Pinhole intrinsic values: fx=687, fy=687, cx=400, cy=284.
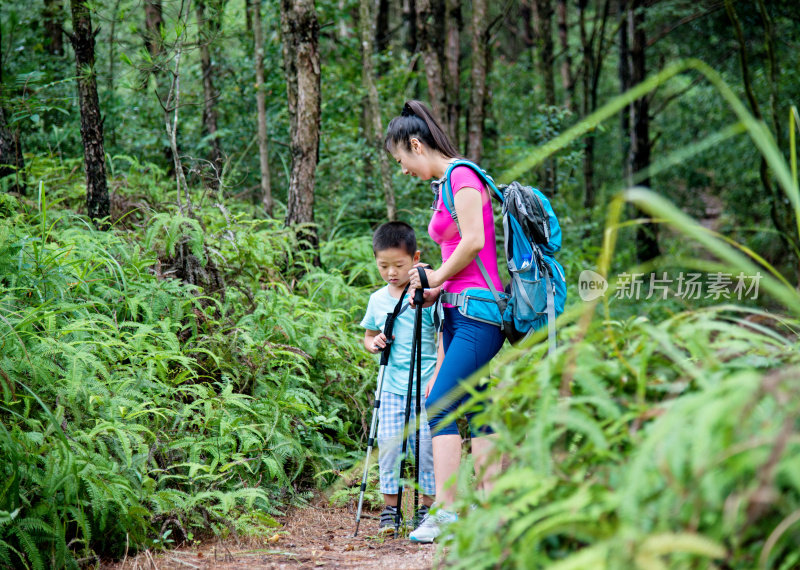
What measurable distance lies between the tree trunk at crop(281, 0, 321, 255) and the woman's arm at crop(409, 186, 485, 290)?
3921 millimetres

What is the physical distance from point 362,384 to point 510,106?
10431 millimetres

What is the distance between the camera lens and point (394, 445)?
14.0 feet

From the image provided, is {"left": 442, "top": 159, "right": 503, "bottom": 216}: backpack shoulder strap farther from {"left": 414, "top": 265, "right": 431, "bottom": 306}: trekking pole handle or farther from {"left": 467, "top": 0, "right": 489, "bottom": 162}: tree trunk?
{"left": 467, "top": 0, "right": 489, "bottom": 162}: tree trunk

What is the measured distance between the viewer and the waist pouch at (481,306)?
143 inches

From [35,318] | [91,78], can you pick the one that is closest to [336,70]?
[91,78]

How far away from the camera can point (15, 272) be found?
4578 mm

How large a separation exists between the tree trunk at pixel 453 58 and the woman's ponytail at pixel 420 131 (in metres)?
7.08

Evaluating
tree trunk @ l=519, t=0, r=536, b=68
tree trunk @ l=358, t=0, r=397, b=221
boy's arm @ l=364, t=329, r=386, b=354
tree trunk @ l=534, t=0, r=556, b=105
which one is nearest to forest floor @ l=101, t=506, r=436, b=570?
boy's arm @ l=364, t=329, r=386, b=354

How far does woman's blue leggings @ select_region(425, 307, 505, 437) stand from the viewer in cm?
358

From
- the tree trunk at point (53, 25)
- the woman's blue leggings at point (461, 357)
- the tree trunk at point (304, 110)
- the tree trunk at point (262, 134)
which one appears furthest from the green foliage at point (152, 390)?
the tree trunk at point (53, 25)

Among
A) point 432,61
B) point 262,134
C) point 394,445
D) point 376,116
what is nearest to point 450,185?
point 394,445

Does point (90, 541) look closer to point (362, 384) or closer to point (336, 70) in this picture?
point (362, 384)

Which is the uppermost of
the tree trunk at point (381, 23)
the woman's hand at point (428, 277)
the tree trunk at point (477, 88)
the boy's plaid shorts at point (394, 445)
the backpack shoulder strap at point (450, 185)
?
the tree trunk at point (381, 23)

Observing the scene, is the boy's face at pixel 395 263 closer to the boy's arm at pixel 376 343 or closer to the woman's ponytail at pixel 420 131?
the boy's arm at pixel 376 343
